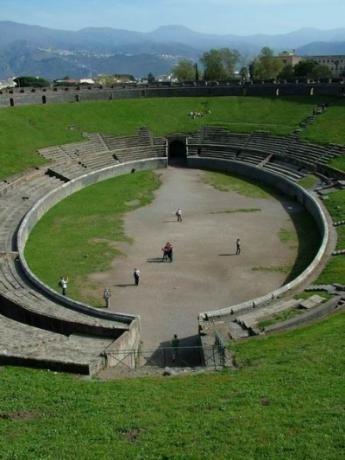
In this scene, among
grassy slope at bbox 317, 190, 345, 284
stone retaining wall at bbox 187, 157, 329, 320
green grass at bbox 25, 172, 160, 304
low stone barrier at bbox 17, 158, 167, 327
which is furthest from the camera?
green grass at bbox 25, 172, 160, 304

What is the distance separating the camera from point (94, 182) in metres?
49.3

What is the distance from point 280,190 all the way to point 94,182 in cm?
1690

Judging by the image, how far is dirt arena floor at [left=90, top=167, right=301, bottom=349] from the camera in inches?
981

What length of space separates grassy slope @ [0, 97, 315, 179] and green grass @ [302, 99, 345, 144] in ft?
8.25

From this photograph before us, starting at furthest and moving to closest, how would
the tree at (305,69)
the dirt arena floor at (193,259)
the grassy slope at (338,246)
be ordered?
Result: the tree at (305,69) → the grassy slope at (338,246) → the dirt arena floor at (193,259)

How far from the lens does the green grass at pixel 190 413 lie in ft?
37.0

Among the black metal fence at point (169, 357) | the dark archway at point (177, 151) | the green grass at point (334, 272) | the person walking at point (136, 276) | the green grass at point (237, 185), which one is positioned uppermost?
the dark archway at point (177, 151)

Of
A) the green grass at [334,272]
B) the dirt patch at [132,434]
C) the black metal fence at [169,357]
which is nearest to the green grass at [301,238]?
the green grass at [334,272]

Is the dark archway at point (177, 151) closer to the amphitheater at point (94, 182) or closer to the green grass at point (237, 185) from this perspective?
the amphitheater at point (94, 182)

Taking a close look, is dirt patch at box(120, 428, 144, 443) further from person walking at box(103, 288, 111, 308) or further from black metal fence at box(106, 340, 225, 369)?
person walking at box(103, 288, 111, 308)

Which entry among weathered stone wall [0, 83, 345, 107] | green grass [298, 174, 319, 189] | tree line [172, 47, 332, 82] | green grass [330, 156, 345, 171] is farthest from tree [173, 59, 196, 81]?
green grass [298, 174, 319, 189]

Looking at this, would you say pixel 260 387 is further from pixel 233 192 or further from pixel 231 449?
pixel 233 192

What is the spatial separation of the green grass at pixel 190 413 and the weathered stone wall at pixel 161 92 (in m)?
52.4

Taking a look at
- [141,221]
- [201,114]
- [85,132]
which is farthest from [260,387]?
[201,114]
